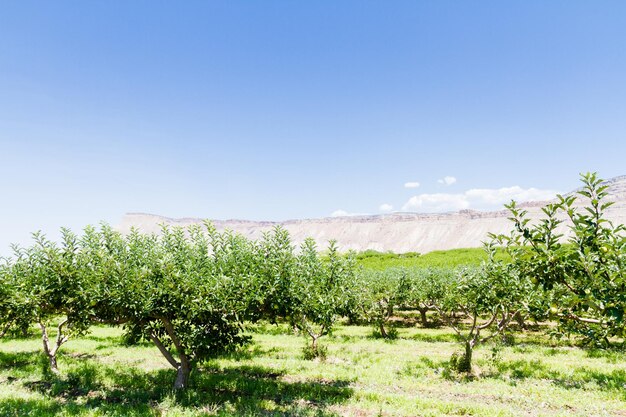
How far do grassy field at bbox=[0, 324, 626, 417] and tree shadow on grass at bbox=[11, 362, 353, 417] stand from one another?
0.05 metres

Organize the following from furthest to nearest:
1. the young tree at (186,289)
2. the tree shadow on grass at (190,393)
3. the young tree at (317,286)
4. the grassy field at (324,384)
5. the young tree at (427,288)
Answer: the young tree at (427,288) < the young tree at (317,286) < the grassy field at (324,384) < the tree shadow on grass at (190,393) < the young tree at (186,289)

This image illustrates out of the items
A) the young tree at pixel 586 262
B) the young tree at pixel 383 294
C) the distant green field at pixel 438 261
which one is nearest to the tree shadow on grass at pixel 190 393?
the young tree at pixel 586 262

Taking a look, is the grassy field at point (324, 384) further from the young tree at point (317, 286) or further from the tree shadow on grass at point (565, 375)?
the young tree at point (317, 286)

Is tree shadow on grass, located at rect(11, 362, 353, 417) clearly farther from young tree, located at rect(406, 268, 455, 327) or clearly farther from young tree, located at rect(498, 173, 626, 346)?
young tree, located at rect(406, 268, 455, 327)

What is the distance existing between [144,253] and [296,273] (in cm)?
657

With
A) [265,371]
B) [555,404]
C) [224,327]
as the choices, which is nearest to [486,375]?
[555,404]

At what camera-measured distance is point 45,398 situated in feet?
52.7

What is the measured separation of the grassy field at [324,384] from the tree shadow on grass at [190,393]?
5cm

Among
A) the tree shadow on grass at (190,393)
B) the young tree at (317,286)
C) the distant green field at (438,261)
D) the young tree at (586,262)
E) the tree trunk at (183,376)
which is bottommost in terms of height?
the distant green field at (438,261)

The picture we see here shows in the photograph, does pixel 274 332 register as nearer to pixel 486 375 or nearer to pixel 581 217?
pixel 486 375

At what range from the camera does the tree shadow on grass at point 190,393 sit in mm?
14680

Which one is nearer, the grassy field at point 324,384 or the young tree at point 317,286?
the grassy field at point 324,384

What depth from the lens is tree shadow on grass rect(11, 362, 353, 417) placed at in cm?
1468

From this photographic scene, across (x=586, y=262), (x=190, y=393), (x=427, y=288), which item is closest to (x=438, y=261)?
(x=427, y=288)
